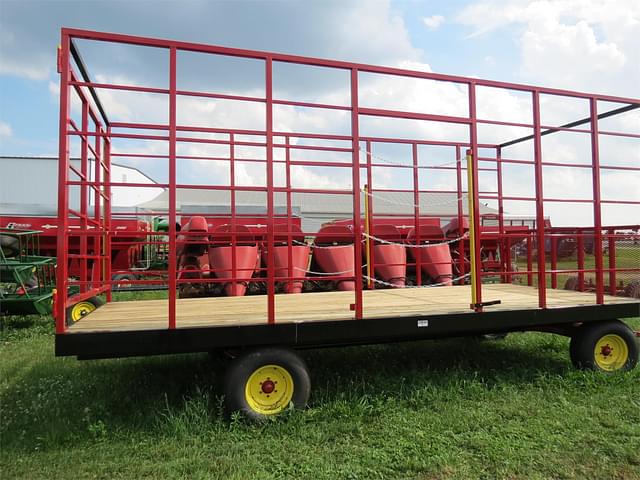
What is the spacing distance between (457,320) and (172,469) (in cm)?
268

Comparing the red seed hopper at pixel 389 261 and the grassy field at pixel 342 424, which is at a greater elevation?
the red seed hopper at pixel 389 261

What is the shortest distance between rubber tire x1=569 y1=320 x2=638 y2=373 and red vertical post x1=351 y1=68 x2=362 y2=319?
109 inches

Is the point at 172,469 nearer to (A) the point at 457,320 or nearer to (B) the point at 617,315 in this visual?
(A) the point at 457,320

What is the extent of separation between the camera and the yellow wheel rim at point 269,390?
146 inches

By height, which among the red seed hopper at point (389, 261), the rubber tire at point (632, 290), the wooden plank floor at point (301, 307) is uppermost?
the red seed hopper at point (389, 261)

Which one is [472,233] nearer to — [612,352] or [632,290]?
[612,352]

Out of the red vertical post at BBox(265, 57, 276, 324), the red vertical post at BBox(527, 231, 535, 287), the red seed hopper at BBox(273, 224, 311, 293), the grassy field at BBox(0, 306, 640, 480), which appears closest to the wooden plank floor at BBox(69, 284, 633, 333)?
the red vertical post at BBox(265, 57, 276, 324)

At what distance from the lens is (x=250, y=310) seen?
4.45 meters

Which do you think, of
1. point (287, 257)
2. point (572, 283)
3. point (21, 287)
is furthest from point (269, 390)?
point (21, 287)

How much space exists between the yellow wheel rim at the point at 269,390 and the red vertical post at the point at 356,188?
82 centimetres

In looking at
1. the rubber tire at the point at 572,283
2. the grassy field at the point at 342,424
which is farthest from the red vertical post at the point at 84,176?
the rubber tire at the point at 572,283

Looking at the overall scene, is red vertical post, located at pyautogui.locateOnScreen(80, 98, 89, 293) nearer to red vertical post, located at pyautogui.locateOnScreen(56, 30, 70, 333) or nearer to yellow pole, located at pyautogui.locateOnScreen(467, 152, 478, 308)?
red vertical post, located at pyautogui.locateOnScreen(56, 30, 70, 333)

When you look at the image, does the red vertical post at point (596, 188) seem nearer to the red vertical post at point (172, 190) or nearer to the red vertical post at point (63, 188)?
the red vertical post at point (172, 190)

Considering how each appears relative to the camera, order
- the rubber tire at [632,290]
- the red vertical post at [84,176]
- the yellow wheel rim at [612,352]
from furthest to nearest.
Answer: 1. the rubber tire at [632,290]
2. the yellow wheel rim at [612,352]
3. the red vertical post at [84,176]
